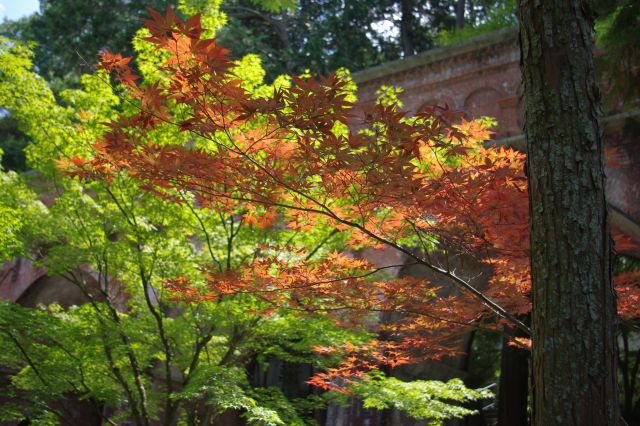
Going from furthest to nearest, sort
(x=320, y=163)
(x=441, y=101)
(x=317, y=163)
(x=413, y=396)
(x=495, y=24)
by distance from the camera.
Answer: (x=495, y=24) < (x=441, y=101) < (x=413, y=396) < (x=320, y=163) < (x=317, y=163)

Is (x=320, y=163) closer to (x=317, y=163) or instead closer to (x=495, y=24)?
(x=317, y=163)

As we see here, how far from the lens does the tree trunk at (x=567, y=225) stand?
8.82 feet

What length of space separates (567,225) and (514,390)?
25.4 ft

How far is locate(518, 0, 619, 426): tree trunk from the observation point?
2.69 metres

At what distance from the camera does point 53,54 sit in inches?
711

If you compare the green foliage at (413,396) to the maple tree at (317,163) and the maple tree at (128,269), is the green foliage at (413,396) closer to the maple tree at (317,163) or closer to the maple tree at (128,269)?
the maple tree at (128,269)

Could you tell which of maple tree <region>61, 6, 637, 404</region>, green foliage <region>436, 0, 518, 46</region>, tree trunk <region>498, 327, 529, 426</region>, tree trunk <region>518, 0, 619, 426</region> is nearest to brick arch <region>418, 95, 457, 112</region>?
green foliage <region>436, 0, 518, 46</region>

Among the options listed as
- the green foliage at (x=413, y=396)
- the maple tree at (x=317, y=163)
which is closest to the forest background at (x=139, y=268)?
the green foliage at (x=413, y=396)

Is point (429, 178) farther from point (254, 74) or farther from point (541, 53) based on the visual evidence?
point (254, 74)

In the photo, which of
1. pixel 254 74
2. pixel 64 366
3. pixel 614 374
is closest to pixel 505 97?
pixel 254 74

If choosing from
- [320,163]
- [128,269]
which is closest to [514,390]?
[128,269]

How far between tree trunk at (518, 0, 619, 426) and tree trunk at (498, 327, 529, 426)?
23.8 feet

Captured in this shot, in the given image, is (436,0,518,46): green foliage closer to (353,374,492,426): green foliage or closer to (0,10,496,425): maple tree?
(0,10,496,425): maple tree

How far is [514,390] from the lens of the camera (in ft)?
32.3
